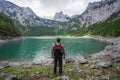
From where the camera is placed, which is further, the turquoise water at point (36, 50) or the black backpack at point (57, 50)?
the turquoise water at point (36, 50)

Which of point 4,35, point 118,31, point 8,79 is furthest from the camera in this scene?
point 4,35

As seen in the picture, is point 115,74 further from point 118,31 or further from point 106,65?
point 118,31

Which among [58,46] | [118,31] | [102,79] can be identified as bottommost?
[102,79]

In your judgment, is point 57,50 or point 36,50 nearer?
point 57,50

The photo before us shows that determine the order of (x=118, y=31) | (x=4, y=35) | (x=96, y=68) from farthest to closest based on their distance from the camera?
(x=4, y=35) < (x=118, y=31) < (x=96, y=68)

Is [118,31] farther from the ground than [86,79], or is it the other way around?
[118,31]

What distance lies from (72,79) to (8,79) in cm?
666

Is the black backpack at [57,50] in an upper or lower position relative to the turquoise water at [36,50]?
lower

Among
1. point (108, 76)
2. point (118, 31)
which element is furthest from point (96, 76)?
point (118, 31)

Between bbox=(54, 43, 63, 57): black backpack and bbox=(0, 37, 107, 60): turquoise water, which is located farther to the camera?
bbox=(0, 37, 107, 60): turquoise water

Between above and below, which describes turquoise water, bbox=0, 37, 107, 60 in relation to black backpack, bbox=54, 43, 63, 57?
above

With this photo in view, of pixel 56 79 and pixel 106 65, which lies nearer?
pixel 56 79

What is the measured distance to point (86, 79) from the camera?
19.4m

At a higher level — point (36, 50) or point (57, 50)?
point (36, 50)
